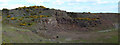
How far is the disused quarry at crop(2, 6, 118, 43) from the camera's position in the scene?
31.8 metres

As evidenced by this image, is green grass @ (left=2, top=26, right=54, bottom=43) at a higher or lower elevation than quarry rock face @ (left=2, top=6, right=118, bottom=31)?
lower

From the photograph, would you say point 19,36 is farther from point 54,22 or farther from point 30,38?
point 54,22

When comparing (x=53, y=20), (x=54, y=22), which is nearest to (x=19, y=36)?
(x=54, y=22)

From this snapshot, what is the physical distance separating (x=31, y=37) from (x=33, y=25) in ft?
20.3

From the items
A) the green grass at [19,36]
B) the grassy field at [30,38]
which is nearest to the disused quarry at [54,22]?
the grassy field at [30,38]

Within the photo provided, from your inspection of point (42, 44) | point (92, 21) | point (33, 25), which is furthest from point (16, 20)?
point (92, 21)

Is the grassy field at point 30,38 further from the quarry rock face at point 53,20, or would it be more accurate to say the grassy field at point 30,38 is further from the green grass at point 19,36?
the quarry rock face at point 53,20

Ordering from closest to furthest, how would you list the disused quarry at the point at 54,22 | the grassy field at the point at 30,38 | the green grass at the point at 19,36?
the grassy field at the point at 30,38 → the green grass at the point at 19,36 → the disused quarry at the point at 54,22

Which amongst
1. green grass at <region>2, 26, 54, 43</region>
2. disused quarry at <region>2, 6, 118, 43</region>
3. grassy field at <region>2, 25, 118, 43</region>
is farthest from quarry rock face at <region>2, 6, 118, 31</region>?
grassy field at <region>2, 25, 118, 43</region>

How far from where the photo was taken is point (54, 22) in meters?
37.4

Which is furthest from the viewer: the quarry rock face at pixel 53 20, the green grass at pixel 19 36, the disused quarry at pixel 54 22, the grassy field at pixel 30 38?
the quarry rock face at pixel 53 20

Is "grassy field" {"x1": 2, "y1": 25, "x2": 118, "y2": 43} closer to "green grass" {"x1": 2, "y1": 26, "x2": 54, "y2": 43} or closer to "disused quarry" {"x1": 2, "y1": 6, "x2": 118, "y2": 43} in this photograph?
"green grass" {"x1": 2, "y1": 26, "x2": 54, "y2": 43}

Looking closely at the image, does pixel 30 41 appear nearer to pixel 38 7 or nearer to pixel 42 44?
pixel 42 44

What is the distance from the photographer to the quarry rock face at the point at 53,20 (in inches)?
1346
